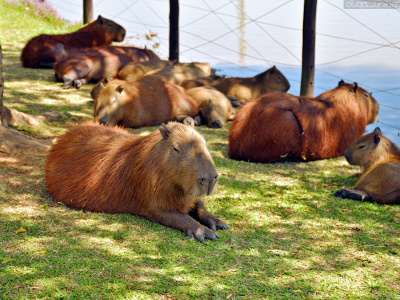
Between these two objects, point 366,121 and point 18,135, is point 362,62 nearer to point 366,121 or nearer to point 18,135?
point 366,121

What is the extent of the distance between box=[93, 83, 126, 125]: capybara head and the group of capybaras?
0.05 ft

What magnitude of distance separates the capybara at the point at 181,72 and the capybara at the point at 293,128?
147 inches

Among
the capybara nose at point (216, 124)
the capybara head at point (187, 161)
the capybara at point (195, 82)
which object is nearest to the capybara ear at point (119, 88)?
the capybara nose at point (216, 124)

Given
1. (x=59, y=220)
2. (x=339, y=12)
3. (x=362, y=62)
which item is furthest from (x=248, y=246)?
(x=339, y=12)

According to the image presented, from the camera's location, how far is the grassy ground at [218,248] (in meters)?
3.12

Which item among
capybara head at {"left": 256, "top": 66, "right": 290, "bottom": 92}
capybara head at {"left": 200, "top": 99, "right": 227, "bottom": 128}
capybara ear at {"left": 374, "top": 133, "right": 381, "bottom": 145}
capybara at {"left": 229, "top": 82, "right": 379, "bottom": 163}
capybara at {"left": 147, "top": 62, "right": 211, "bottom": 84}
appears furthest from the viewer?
capybara at {"left": 147, "top": 62, "right": 211, "bottom": 84}

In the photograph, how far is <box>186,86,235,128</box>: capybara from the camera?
8.02 metres

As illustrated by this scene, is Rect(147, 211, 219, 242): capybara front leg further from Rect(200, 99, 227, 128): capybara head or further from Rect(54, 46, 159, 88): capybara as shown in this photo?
Rect(54, 46, 159, 88): capybara

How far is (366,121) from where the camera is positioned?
7.01m

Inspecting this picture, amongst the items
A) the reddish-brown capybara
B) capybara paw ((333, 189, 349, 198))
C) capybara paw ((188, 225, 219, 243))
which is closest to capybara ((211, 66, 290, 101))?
capybara paw ((333, 189, 349, 198))

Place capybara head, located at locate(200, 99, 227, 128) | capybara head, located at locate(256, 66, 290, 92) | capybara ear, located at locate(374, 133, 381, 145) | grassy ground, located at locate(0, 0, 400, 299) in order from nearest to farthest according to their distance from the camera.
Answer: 1. grassy ground, located at locate(0, 0, 400, 299)
2. capybara ear, located at locate(374, 133, 381, 145)
3. capybara head, located at locate(200, 99, 227, 128)
4. capybara head, located at locate(256, 66, 290, 92)

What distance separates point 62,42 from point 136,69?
8.18 feet

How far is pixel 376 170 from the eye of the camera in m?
5.13

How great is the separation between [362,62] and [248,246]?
7.07 meters
